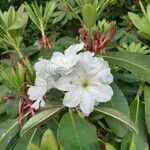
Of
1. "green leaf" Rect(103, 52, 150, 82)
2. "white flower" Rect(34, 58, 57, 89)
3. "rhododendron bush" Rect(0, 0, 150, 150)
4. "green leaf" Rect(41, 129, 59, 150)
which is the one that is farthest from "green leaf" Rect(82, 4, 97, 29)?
"green leaf" Rect(41, 129, 59, 150)

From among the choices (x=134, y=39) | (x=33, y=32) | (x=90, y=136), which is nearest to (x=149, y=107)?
(x=90, y=136)

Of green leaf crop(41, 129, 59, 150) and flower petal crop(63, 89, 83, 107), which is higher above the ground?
green leaf crop(41, 129, 59, 150)

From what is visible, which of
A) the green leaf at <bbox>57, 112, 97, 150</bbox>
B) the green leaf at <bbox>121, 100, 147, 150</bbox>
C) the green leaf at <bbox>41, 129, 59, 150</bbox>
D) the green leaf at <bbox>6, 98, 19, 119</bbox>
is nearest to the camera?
the green leaf at <bbox>41, 129, 59, 150</bbox>

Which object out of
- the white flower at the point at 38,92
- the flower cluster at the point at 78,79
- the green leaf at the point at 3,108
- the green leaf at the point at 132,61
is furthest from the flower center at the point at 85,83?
the green leaf at the point at 3,108

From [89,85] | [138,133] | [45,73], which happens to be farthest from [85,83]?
[138,133]

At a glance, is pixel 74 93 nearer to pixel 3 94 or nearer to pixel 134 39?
pixel 3 94

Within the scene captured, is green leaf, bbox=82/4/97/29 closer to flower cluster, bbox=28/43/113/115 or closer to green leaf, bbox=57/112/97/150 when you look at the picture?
flower cluster, bbox=28/43/113/115

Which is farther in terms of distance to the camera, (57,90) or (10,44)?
(10,44)
